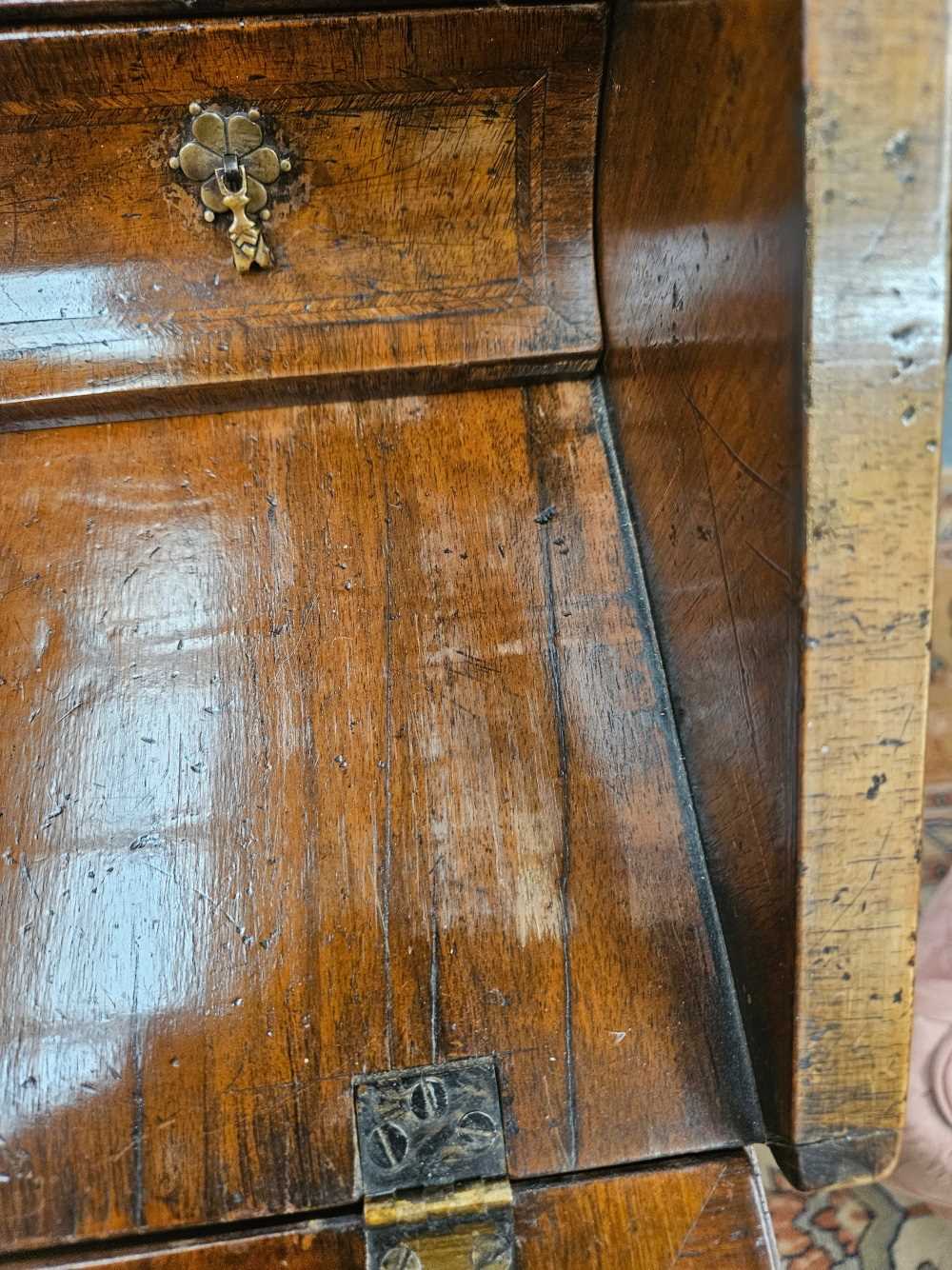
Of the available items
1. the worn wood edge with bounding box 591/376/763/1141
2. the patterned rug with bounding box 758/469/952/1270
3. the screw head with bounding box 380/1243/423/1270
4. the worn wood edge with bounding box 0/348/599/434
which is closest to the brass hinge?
the screw head with bounding box 380/1243/423/1270

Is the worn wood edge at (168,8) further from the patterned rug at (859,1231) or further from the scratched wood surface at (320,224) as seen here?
the patterned rug at (859,1231)

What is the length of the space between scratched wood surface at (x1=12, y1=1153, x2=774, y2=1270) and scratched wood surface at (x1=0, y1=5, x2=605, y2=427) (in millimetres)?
566

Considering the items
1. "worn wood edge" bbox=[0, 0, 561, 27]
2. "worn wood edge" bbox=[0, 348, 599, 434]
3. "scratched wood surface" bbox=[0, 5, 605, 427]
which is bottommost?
"worn wood edge" bbox=[0, 348, 599, 434]

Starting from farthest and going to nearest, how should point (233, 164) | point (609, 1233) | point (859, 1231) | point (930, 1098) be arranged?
point (859, 1231) < point (930, 1098) < point (233, 164) < point (609, 1233)

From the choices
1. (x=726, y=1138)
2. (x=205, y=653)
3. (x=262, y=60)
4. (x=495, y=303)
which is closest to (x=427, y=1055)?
(x=726, y=1138)

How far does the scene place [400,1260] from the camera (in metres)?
0.54

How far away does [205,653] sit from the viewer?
2.21ft

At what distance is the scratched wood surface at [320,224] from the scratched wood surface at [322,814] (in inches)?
1.9

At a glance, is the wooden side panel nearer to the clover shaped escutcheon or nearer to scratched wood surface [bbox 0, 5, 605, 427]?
scratched wood surface [bbox 0, 5, 605, 427]

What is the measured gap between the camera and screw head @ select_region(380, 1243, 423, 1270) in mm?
541

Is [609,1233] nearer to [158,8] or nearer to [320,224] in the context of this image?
[320,224]

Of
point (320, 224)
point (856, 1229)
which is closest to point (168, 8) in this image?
point (320, 224)

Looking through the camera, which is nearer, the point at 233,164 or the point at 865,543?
the point at 865,543

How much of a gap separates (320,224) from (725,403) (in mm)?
361
